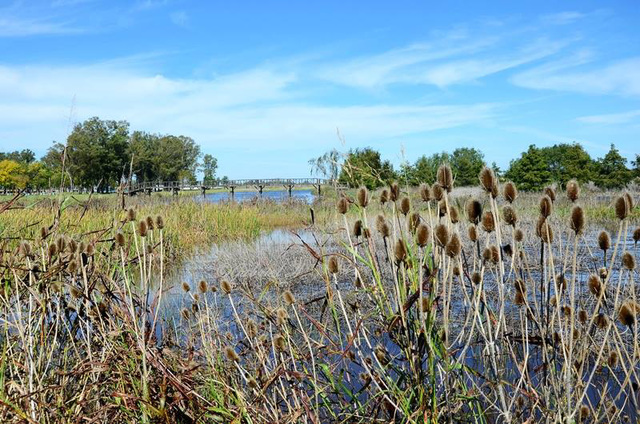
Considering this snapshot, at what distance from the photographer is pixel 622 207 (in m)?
1.84

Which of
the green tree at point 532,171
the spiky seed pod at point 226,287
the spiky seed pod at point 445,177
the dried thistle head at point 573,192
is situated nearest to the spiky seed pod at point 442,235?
the spiky seed pod at point 445,177

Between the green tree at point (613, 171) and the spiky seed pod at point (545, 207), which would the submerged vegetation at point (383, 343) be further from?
the green tree at point (613, 171)

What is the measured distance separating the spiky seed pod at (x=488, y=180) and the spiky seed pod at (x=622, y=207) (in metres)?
0.42

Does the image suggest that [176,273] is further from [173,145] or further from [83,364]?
[173,145]

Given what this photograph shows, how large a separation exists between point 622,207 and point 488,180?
45 cm

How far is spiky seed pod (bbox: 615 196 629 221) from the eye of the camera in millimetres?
1825

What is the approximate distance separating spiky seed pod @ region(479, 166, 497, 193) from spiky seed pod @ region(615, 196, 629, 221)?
0.42m

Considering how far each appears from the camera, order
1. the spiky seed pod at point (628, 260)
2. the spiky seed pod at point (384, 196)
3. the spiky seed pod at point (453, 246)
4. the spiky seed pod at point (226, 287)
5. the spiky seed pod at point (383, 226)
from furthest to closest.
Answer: the spiky seed pod at point (226, 287) → the spiky seed pod at point (384, 196) → the spiky seed pod at point (628, 260) → the spiky seed pod at point (383, 226) → the spiky seed pod at point (453, 246)

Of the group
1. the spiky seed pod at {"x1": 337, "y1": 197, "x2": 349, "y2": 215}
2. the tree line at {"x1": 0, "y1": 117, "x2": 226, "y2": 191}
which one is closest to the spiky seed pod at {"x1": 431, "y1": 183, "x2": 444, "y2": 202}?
the spiky seed pod at {"x1": 337, "y1": 197, "x2": 349, "y2": 215}

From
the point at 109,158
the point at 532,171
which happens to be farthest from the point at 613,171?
the point at 109,158

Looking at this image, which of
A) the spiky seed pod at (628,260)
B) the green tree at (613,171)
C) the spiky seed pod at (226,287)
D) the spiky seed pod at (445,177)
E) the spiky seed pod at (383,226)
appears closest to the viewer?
the spiky seed pod at (445,177)

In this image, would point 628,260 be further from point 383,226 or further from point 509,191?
point 383,226

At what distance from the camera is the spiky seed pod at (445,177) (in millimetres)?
1901

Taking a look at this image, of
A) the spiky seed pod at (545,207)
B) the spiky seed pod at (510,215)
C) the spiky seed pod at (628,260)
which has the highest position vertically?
the spiky seed pod at (545,207)
